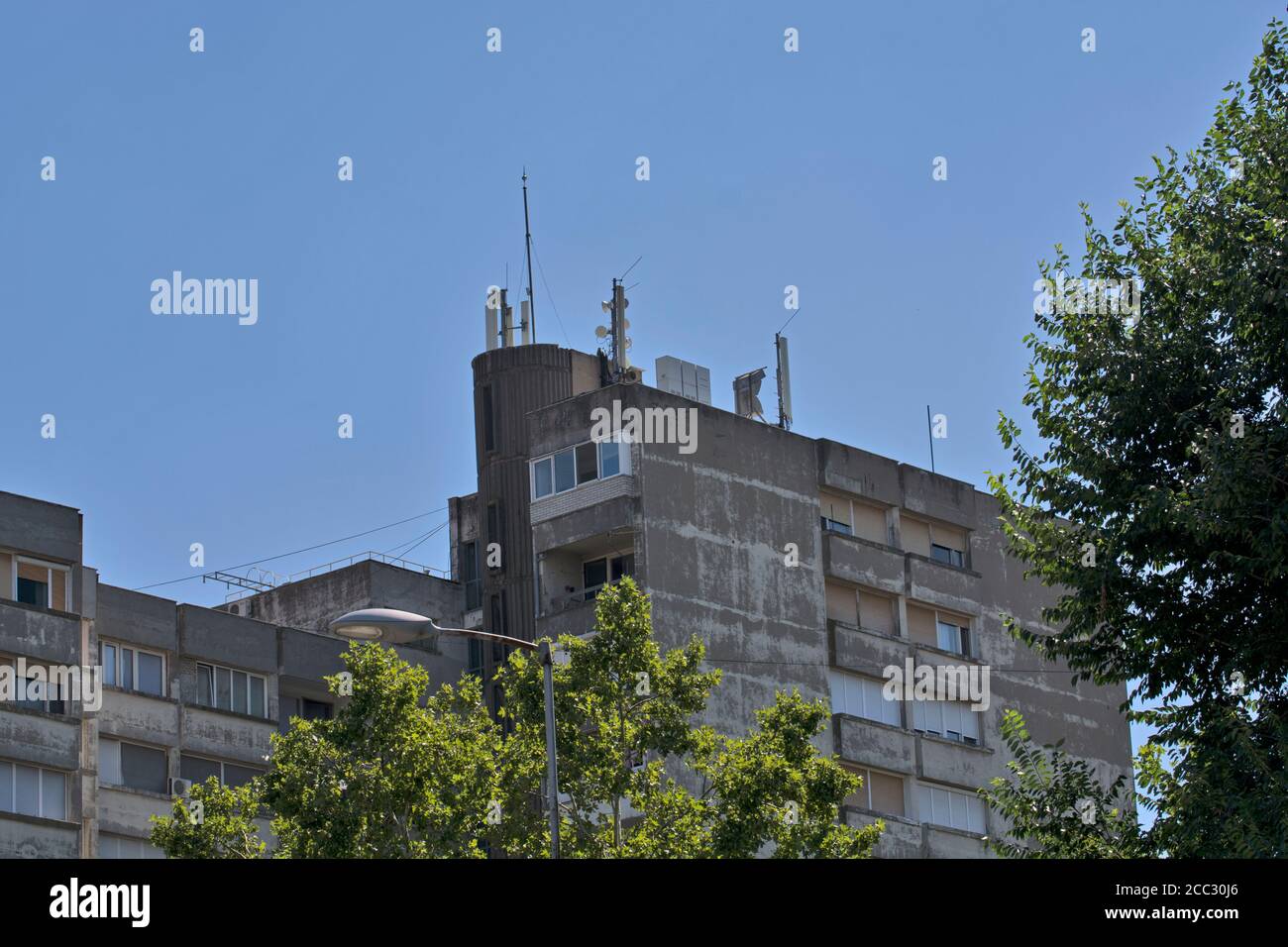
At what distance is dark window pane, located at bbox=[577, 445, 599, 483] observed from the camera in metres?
56.6

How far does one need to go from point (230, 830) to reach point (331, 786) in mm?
2846

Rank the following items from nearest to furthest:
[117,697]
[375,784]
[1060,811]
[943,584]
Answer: [1060,811]
[375,784]
[117,697]
[943,584]

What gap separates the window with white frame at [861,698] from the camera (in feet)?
193

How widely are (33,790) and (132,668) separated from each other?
5.17 metres

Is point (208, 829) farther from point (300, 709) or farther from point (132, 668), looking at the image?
point (300, 709)

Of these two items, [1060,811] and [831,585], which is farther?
[831,585]

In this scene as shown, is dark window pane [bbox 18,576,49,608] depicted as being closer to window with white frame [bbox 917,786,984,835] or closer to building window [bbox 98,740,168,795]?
building window [bbox 98,740,168,795]

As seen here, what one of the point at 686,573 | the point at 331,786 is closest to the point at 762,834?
the point at 331,786

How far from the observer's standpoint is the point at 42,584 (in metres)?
52.5

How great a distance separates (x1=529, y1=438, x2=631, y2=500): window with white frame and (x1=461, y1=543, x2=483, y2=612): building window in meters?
8.84

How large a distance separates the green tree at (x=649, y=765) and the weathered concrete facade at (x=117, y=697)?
17104mm

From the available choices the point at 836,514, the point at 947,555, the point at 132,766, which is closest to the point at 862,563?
the point at 836,514

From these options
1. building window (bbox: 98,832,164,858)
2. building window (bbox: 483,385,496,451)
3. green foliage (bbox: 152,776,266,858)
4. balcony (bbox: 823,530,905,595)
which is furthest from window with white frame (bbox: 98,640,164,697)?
balcony (bbox: 823,530,905,595)

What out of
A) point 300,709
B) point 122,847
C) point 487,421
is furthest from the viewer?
point 487,421
